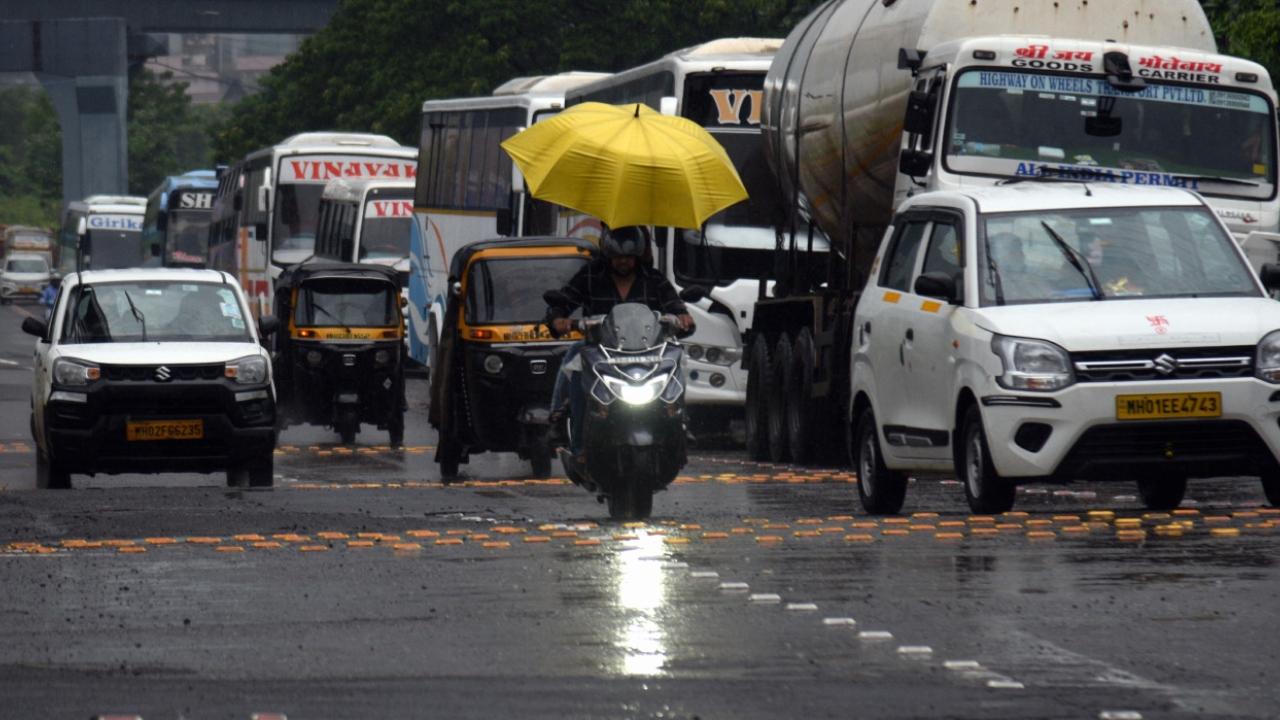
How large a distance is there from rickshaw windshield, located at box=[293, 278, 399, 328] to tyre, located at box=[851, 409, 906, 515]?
41.7 ft

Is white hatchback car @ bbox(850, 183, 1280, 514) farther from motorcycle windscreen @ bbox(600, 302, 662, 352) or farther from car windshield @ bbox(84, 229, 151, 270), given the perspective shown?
car windshield @ bbox(84, 229, 151, 270)

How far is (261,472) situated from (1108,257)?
24.2 feet

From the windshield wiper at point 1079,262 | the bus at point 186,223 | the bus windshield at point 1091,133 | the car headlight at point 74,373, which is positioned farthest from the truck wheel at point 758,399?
the bus at point 186,223

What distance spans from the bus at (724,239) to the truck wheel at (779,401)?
1.51m

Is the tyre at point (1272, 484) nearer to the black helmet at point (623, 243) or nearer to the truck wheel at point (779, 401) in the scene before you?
the black helmet at point (623, 243)

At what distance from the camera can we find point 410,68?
6450 centimetres

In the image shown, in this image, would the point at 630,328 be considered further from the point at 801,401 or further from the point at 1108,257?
the point at 801,401

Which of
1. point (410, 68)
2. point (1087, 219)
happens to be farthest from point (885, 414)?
point (410, 68)

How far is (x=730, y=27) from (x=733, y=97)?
3370cm

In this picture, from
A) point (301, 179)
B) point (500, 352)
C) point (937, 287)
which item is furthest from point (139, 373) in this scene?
point (301, 179)

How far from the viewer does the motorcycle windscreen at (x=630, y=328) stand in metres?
13.3

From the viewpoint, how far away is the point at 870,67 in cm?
1919

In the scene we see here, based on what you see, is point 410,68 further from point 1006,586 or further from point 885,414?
point 1006,586

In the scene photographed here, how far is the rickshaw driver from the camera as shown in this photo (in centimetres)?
1395
